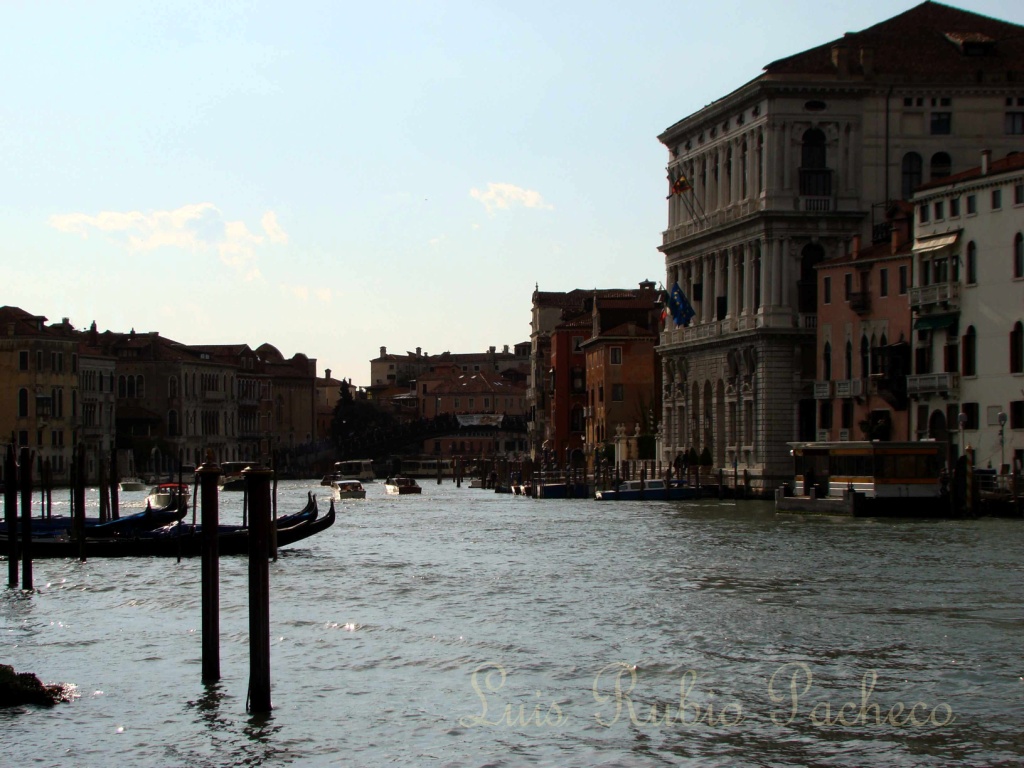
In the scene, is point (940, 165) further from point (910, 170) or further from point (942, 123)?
point (942, 123)

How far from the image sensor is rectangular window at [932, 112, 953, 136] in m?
56.2

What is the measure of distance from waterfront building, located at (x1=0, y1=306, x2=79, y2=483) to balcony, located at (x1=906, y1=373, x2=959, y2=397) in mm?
47674

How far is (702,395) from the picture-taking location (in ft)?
204

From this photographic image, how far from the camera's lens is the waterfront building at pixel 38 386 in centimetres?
8462

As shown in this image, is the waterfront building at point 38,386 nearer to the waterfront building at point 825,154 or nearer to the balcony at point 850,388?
the waterfront building at point 825,154

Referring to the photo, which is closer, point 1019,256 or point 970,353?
point 1019,256

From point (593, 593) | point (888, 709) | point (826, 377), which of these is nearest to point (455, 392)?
point (826, 377)

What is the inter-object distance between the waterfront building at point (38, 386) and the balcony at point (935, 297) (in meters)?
48.2

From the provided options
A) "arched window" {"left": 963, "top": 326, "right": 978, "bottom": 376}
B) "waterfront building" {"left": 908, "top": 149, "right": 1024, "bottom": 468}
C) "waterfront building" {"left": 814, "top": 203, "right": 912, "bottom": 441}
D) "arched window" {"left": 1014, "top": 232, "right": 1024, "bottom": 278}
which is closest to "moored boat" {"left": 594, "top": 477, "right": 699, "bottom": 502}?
"waterfront building" {"left": 814, "top": 203, "right": 912, "bottom": 441}

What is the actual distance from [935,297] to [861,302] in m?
4.67

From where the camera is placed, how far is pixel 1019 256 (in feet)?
135

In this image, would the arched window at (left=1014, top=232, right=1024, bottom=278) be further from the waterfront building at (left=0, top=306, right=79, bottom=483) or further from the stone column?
the waterfront building at (left=0, top=306, right=79, bottom=483)

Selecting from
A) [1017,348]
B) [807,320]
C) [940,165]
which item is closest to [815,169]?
[940,165]

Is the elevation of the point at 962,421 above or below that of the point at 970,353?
below
